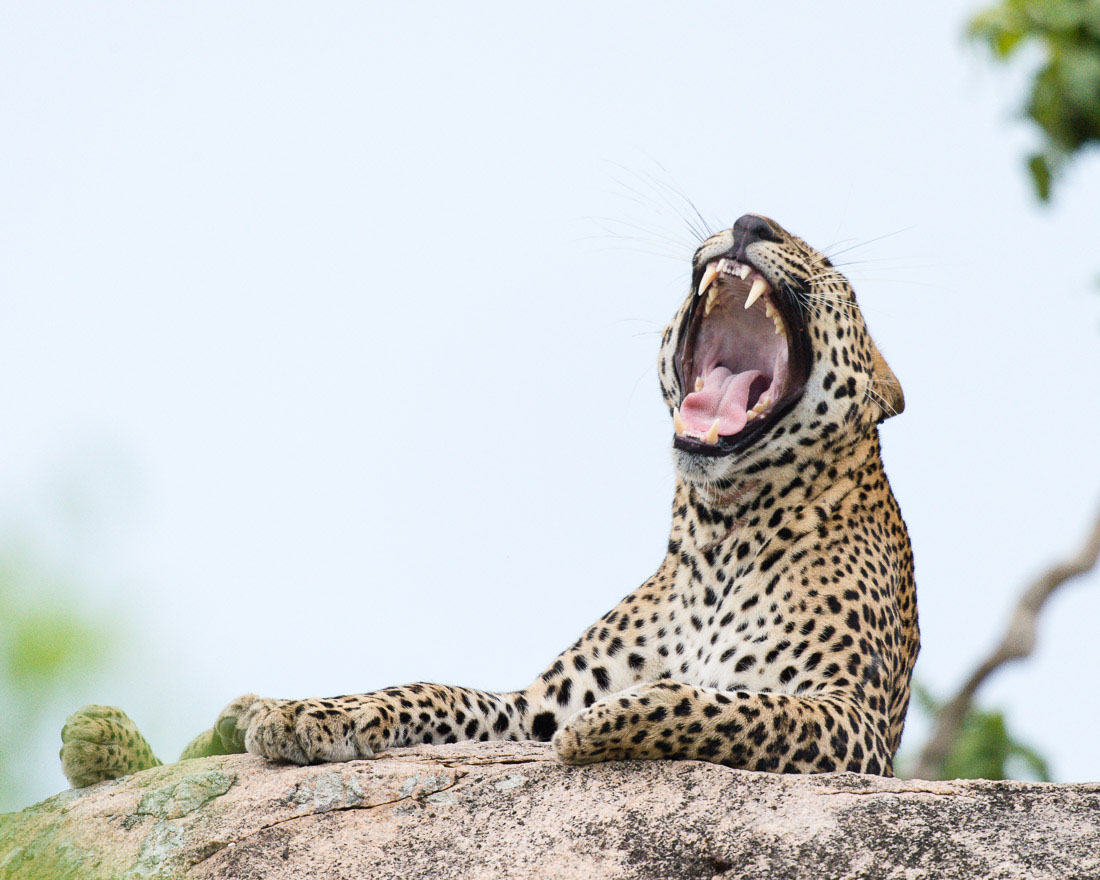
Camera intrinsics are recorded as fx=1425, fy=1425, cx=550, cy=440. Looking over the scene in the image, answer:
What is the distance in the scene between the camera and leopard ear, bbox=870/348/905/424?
9148mm

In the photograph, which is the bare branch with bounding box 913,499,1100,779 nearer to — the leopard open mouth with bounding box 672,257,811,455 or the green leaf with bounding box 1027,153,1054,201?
the green leaf with bounding box 1027,153,1054,201

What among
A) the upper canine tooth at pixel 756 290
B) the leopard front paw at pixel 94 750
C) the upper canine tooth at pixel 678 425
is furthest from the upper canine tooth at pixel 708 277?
the leopard front paw at pixel 94 750

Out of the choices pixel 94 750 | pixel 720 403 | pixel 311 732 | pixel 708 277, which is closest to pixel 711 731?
pixel 311 732

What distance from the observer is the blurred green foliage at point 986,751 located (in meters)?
18.6

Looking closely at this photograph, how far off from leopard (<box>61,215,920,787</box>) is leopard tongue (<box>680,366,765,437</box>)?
13 millimetres

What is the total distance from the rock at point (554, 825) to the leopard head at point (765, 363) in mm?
2393

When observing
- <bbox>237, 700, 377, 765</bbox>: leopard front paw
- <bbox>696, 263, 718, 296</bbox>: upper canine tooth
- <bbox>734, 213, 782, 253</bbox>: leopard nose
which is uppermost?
<bbox>734, 213, 782, 253</bbox>: leopard nose

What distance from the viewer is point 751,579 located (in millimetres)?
8383

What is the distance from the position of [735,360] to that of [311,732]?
3910 millimetres

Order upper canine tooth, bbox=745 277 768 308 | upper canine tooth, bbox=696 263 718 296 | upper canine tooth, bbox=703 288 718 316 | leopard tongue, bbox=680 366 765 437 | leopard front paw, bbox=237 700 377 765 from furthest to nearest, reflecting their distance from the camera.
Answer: upper canine tooth, bbox=703 288 718 316 < upper canine tooth, bbox=696 263 718 296 < leopard tongue, bbox=680 366 765 437 < upper canine tooth, bbox=745 277 768 308 < leopard front paw, bbox=237 700 377 765

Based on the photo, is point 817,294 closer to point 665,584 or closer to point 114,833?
point 665,584

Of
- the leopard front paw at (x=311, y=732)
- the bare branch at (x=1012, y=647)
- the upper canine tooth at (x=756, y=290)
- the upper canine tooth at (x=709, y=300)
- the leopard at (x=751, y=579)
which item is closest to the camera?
the leopard front paw at (x=311, y=732)

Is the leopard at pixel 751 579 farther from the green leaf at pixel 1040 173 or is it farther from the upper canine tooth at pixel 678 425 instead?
the green leaf at pixel 1040 173

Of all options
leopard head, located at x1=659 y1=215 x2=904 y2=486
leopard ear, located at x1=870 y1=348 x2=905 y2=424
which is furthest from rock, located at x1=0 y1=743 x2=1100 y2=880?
leopard ear, located at x1=870 y1=348 x2=905 y2=424
